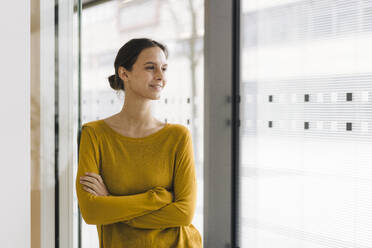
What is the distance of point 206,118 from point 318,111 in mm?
474

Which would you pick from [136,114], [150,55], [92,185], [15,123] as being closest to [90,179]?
[92,185]

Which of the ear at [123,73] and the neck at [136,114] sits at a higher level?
the ear at [123,73]

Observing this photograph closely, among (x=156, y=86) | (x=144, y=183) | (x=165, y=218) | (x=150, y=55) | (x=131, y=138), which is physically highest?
(x=150, y=55)

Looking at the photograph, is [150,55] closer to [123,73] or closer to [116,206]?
[123,73]

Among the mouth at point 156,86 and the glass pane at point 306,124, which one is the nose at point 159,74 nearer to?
the mouth at point 156,86

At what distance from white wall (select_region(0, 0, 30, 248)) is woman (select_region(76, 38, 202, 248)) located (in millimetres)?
283

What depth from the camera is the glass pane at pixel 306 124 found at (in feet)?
3.86

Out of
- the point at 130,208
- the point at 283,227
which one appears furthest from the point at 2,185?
the point at 283,227

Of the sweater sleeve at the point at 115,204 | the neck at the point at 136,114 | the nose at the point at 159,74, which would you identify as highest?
the nose at the point at 159,74

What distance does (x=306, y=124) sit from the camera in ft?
4.24

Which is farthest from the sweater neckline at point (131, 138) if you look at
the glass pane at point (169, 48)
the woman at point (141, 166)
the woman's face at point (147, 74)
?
the glass pane at point (169, 48)

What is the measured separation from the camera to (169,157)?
1335mm

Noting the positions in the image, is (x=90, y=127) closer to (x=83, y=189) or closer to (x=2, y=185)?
(x=83, y=189)

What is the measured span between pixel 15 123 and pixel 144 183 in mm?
574
